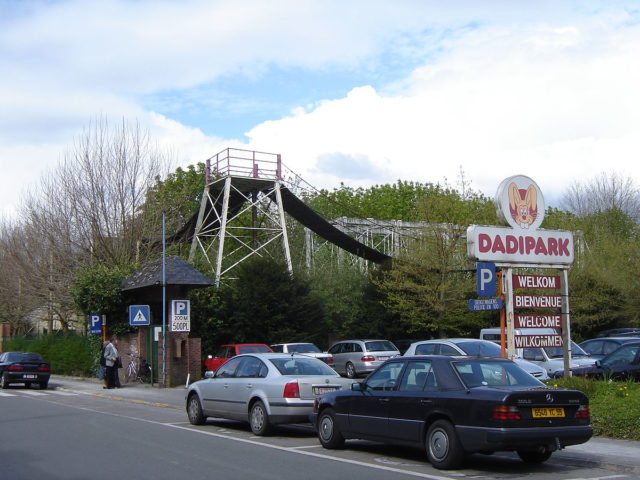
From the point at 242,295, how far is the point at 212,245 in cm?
953

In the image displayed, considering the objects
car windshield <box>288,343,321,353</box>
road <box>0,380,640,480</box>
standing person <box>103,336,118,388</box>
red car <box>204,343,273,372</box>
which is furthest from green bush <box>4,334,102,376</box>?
road <box>0,380,640,480</box>

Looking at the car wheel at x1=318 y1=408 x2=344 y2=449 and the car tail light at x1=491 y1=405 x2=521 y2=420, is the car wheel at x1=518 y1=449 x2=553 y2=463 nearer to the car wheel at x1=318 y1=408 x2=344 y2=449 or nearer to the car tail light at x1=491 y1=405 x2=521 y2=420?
the car tail light at x1=491 y1=405 x2=521 y2=420

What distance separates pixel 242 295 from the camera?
1300 inches

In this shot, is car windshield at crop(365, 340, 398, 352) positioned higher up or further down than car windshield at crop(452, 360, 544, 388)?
further down

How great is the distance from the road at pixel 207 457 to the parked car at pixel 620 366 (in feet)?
28.1

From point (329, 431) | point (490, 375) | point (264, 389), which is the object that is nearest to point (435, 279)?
point (264, 389)

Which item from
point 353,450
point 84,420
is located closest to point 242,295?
point 84,420

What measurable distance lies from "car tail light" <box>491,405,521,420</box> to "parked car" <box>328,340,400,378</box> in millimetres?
20503

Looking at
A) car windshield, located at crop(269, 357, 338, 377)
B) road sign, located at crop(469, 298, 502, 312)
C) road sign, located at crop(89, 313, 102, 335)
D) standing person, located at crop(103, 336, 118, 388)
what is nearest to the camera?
car windshield, located at crop(269, 357, 338, 377)

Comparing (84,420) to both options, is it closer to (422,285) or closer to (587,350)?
(587,350)

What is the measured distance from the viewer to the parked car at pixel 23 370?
28922 millimetres

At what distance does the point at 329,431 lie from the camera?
12578mm

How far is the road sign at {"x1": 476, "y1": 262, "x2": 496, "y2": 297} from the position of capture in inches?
631

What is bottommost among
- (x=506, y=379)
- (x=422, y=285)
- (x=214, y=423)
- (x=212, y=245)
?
(x=214, y=423)
